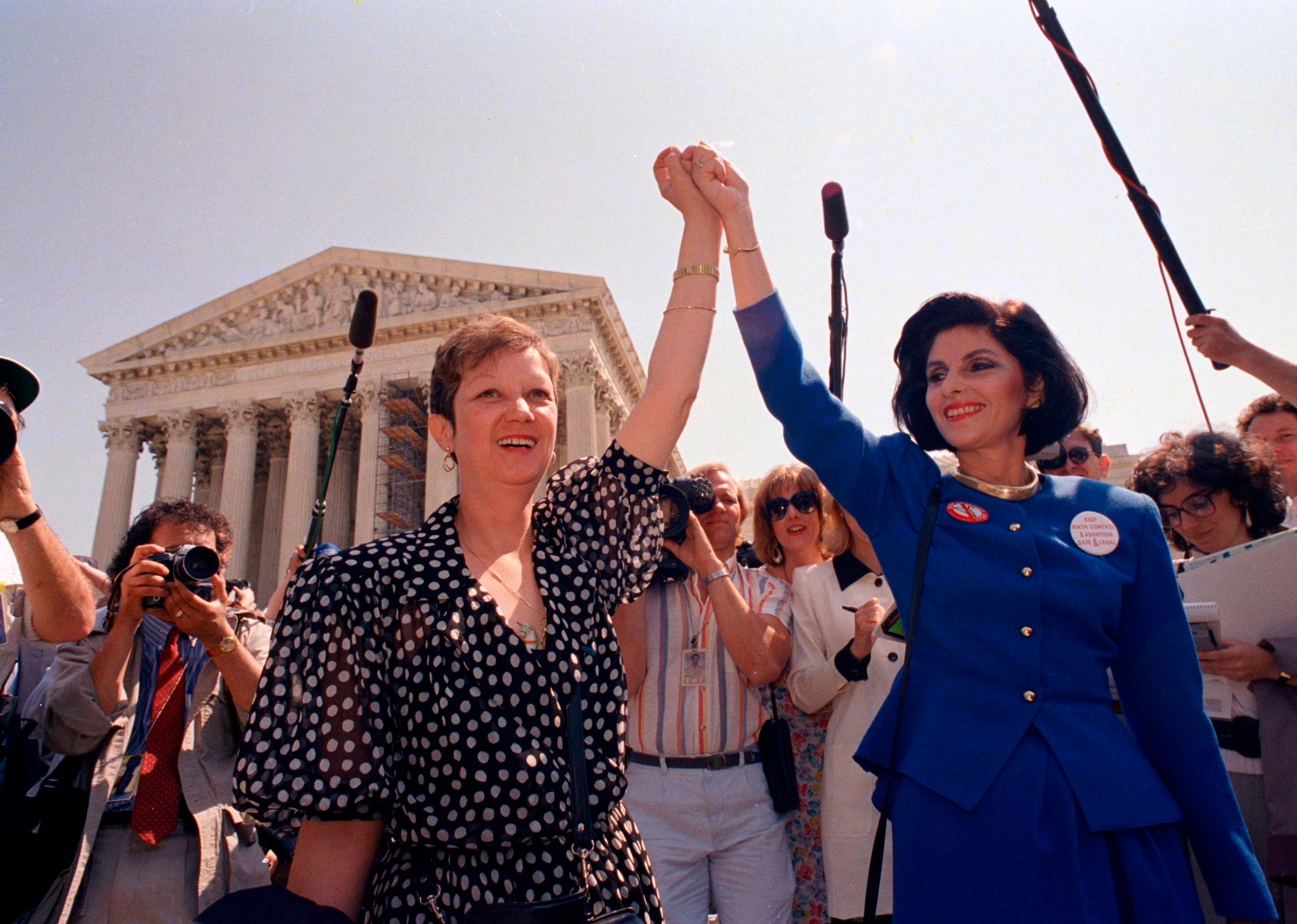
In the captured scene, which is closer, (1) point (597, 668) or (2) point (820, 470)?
(1) point (597, 668)

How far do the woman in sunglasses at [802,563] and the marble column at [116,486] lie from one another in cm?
3170

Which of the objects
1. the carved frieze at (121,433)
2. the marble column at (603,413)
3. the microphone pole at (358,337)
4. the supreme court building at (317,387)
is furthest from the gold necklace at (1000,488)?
the carved frieze at (121,433)

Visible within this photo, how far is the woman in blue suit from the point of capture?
64.8 inches

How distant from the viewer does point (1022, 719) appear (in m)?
1.70

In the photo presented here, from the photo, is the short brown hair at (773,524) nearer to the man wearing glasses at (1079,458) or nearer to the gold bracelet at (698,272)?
the man wearing glasses at (1079,458)

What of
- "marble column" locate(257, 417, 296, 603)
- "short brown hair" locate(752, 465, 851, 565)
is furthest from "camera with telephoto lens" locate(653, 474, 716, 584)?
"marble column" locate(257, 417, 296, 603)

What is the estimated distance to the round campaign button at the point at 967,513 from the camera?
195 centimetres

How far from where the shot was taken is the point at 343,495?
3075 centimetres

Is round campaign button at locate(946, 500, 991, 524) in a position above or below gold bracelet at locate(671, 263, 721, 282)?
below

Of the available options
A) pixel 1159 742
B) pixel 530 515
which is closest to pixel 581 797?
pixel 530 515

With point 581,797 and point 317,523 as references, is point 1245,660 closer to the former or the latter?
point 581,797

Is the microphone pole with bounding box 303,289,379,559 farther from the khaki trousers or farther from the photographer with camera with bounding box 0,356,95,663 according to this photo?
the photographer with camera with bounding box 0,356,95,663

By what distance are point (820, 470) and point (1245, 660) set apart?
2053mm

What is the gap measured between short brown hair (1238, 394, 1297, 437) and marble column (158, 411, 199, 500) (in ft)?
109
